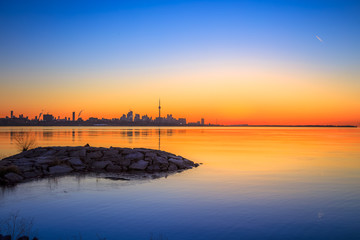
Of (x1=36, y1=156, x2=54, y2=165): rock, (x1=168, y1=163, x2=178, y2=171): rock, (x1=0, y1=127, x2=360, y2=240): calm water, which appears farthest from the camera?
(x1=168, y1=163, x2=178, y2=171): rock

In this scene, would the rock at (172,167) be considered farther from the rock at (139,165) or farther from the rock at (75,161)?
the rock at (75,161)

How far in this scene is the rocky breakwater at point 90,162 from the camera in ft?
58.4

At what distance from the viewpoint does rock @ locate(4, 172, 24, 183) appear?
49.4 feet

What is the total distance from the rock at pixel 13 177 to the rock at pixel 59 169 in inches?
88.3

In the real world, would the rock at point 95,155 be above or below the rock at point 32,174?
above

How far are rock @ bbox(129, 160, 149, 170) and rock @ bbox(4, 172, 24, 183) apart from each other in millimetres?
6845

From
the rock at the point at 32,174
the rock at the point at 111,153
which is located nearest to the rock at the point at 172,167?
the rock at the point at 111,153

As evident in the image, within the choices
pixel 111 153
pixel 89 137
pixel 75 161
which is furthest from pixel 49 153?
pixel 89 137

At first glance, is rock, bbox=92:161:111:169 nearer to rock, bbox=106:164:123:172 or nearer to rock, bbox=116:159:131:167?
rock, bbox=106:164:123:172

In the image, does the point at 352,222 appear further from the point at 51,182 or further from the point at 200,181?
the point at 51,182

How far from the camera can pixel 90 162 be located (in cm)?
2050

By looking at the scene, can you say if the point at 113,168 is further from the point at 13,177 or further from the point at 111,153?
the point at 13,177

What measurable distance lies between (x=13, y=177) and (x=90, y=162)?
578 cm

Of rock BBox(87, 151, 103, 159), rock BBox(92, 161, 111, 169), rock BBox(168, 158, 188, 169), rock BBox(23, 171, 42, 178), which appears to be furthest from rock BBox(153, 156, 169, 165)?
rock BBox(23, 171, 42, 178)
